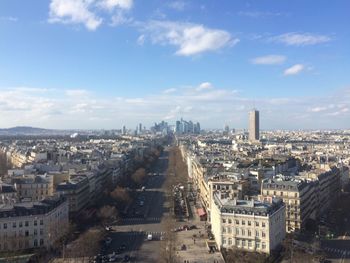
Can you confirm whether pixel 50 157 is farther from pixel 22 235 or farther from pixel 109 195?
pixel 22 235

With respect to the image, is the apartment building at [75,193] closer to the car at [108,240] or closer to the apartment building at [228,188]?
the car at [108,240]

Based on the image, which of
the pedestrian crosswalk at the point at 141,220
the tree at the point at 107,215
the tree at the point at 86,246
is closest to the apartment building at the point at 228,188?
the pedestrian crosswalk at the point at 141,220

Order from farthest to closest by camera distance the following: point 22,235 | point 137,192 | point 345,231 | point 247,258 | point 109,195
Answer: point 137,192 → point 109,195 → point 345,231 → point 22,235 → point 247,258

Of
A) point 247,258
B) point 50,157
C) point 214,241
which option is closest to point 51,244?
point 214,241

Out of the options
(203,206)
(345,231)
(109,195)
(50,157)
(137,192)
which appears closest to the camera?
(345,231)

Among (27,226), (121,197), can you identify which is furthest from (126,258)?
(121,197)

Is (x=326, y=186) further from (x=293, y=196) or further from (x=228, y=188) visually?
(x=228, y=188)

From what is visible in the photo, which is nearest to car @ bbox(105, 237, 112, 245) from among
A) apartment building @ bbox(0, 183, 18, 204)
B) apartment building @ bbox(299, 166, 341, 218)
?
apartment building @ bbox(0, 183, 18, 204)

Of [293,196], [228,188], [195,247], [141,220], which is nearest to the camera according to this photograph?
[195,247]
